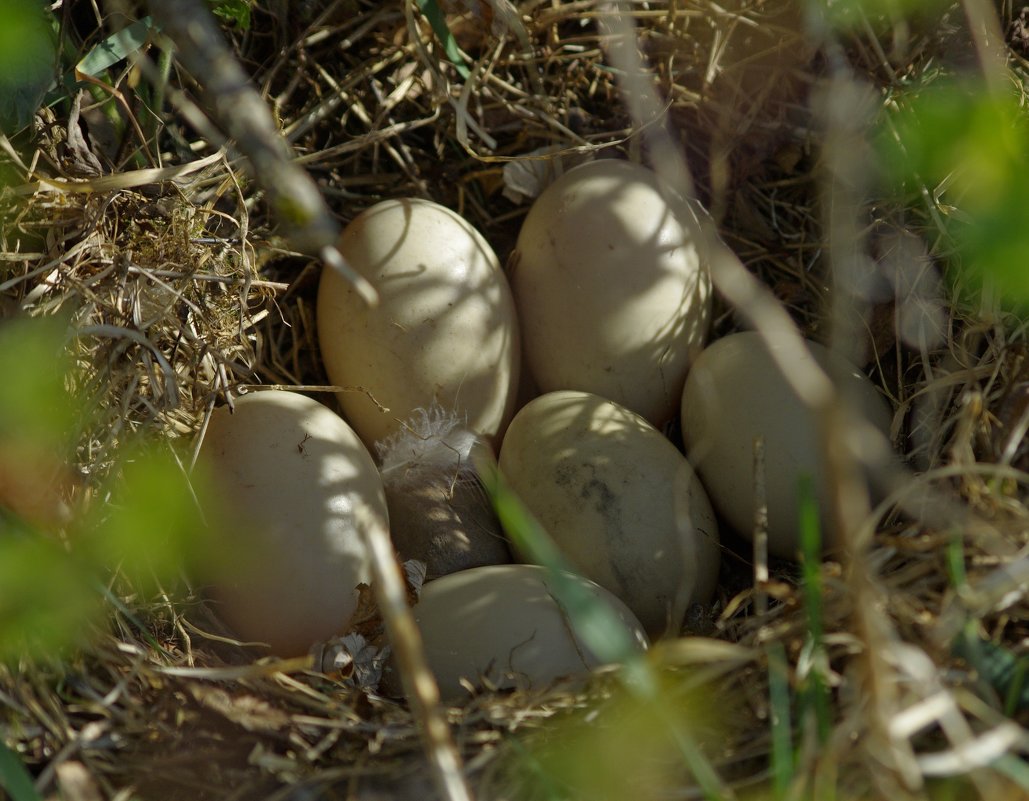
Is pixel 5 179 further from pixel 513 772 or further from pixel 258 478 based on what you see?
pixel 513 772

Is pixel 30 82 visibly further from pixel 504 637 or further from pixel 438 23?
pixel 504 637

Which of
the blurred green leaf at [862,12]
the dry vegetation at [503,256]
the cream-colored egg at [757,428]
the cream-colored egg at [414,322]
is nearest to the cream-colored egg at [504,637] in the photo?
the dry vegetation at [503,256]

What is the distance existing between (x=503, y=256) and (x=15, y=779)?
4.59 ft

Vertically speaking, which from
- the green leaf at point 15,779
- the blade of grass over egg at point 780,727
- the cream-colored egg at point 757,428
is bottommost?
the cream-colored egg at point 757,428

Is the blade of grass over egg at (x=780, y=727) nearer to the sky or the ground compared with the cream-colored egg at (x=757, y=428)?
nearer to the sky

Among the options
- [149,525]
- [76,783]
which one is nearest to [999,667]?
[149,525]

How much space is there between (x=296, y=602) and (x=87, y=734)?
44 cm

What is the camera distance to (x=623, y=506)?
1.60 meters

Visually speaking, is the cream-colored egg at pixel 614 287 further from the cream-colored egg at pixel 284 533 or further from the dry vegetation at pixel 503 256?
the cream-colored egg at pixel 284 533

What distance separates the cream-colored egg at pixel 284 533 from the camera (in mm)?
1517

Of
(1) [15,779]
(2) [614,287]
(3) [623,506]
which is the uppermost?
(1) [15,779]

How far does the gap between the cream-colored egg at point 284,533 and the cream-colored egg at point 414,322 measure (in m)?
0.21

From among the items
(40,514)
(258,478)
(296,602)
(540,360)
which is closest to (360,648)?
(296,602)

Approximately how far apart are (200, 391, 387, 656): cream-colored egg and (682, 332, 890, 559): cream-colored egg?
600 millimetres
